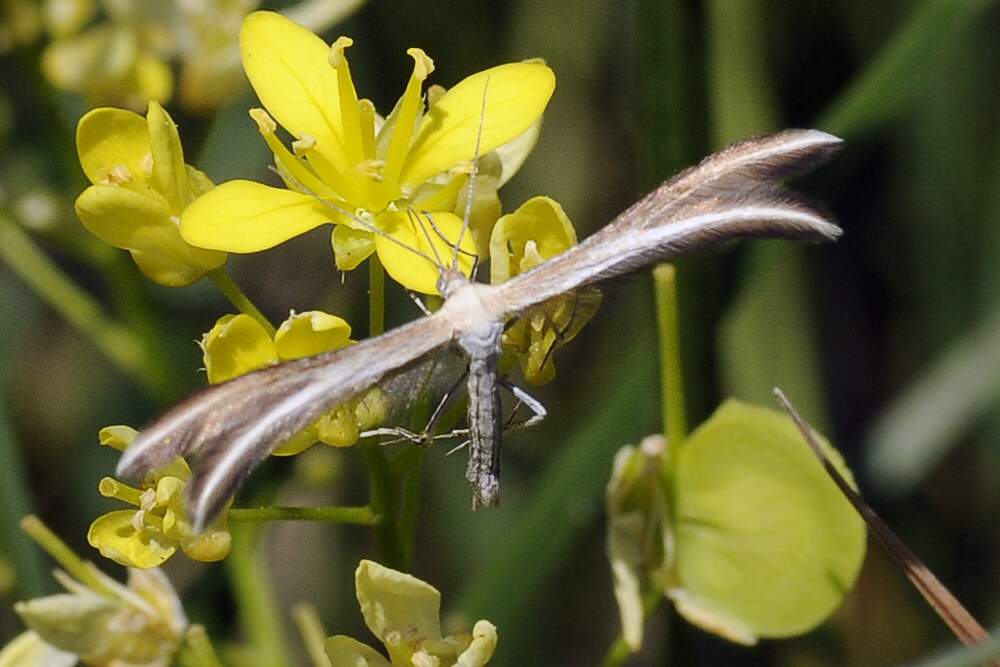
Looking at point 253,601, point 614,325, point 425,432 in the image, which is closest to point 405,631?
point 425,432

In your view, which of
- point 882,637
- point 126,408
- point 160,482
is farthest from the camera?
point 126,408

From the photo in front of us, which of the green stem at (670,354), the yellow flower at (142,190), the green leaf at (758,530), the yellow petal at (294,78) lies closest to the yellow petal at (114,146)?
the yellow flower at (142,190)

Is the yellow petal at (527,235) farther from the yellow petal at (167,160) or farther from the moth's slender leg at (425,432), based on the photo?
the yellow petal at (167,160)

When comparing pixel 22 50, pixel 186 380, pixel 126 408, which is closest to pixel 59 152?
pixel 22 50

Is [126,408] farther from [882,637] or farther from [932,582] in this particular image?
[932,582]

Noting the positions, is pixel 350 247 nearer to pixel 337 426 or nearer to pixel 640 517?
pixel 337 426

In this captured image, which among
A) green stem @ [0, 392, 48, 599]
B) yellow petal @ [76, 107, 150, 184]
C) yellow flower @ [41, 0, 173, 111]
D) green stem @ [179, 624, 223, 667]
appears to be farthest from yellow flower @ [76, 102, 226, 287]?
yellow flower @ [41, 0, 173, 111]
